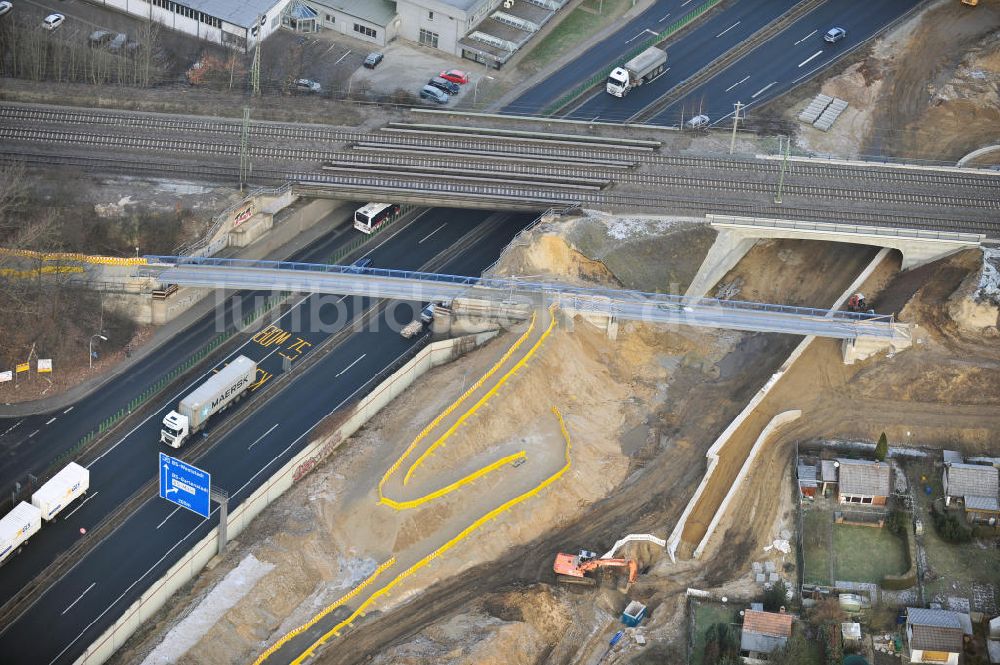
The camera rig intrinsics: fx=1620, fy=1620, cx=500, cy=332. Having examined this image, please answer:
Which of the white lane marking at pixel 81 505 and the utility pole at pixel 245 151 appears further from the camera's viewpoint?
the utility pole at pixel 245 151

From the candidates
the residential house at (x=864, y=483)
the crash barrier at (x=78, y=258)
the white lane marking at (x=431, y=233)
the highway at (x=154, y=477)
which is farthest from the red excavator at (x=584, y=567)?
the crash barrier at (x=78, y=258)

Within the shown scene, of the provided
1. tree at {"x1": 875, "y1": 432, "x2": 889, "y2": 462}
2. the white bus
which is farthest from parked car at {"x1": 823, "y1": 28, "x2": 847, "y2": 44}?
tree at {"x1": 875, "y1": 432, "x2": 889, "y2": 462}

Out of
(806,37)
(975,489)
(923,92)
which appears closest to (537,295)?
(975,489)

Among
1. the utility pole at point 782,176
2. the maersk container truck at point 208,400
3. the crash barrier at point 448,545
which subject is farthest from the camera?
the utility pole at point 782,176

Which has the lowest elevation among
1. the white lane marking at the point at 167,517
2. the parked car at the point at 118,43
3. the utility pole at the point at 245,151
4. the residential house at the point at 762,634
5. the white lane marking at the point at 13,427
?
the residential house at the point at 762,634

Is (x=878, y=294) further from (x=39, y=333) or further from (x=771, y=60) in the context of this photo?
(x=39, y=333)

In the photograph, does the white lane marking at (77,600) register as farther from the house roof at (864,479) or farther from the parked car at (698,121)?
the parked car at (698,121)
